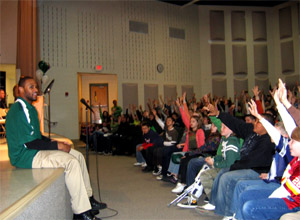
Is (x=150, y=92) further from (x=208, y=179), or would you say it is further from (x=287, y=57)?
(x=208, y=179)

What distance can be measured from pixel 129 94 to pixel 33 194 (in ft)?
35.2

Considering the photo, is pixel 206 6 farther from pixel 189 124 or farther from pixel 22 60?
pixel 189 124

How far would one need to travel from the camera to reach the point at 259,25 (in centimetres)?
1456

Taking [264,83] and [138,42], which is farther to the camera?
[264,83]

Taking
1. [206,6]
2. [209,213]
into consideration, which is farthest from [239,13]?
[209,213]

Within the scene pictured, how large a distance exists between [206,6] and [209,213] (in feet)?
41.9

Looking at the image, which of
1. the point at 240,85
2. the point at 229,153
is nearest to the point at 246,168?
the point at 229,153

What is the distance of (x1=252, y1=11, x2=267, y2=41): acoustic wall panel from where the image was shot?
47.7 feet

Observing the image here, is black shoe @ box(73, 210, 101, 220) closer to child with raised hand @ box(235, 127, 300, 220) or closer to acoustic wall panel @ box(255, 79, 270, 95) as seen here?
child with raised hand @ box(235, 127, 300, 220)

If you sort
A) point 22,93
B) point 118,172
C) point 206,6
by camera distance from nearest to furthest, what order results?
point 22,93 < point 118,172 < point 206,6

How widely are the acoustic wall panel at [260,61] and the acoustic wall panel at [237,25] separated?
3.23 ft

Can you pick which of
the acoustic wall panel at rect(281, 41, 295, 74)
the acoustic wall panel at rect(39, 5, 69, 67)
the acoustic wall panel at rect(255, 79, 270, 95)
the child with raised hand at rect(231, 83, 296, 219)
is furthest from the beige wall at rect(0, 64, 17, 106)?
the acoustic wall panel at rect(281, 41, 295, 74)

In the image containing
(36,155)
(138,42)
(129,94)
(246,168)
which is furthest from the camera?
(138,42)

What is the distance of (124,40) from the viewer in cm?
1237
